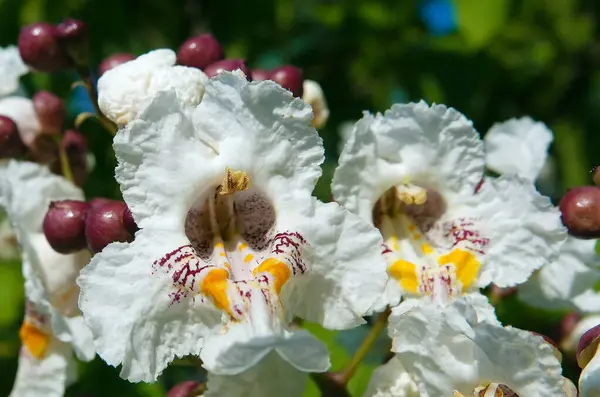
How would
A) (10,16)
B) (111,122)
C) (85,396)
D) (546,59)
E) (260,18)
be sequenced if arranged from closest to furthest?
(111,122)
(85,396)
(10,16)
(260,18)
(546,59)

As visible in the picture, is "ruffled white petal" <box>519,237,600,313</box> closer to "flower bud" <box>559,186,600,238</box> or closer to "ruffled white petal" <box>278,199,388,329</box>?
"flower bud" <box>559,186,600,238</box>

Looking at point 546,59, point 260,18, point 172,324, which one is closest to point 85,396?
point 172,324

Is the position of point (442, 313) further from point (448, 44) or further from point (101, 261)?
point (448, 44)

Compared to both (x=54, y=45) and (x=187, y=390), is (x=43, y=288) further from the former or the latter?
(x=54, y=45)

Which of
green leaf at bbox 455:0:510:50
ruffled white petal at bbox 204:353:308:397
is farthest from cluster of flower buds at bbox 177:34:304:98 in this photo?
green leaf at bbox 455:0:510:50

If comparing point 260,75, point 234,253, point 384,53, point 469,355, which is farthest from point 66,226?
point 384,53

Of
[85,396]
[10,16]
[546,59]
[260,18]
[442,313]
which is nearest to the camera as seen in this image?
[442,313]

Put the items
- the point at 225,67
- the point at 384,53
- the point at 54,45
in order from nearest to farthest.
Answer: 1. the point at 225,67
2. the point at 54,45
3. the point at 384,53
